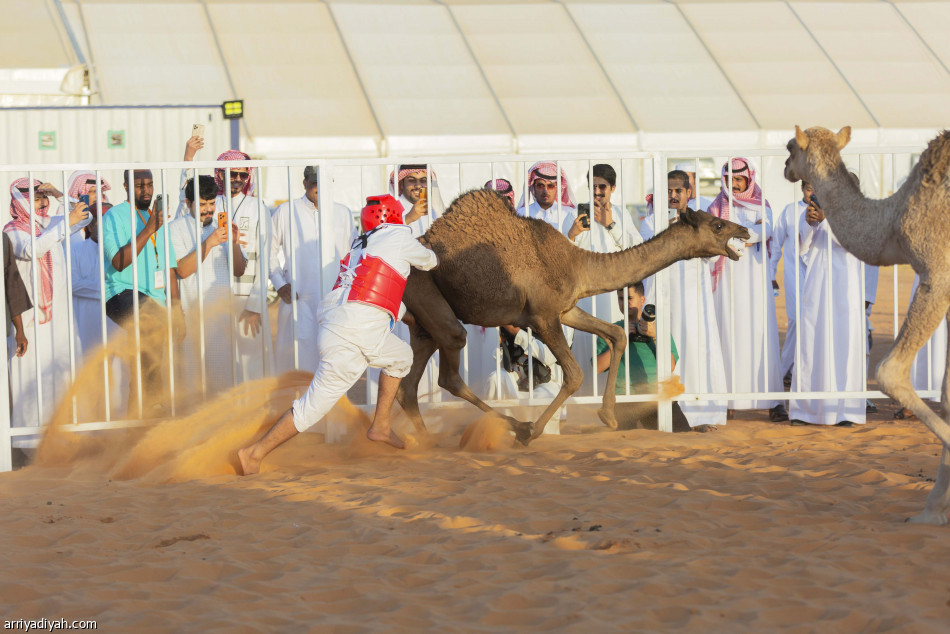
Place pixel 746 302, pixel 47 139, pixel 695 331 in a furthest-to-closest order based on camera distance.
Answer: pixel 47 139, pixel 746 302, pixel 695 331

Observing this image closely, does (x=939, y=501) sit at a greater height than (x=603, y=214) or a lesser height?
lesser

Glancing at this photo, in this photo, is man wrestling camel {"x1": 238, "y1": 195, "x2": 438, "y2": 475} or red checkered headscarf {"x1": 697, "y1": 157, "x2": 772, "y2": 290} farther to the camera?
red checkered headscarf {"x1": 697, "y1": 157, "x2": 772, "y2": 290}

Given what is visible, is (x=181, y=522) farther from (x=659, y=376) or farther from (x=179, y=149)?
(x=179, y=149)

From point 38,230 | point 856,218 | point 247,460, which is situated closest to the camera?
point 856,218

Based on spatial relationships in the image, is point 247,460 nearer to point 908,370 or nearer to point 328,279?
point 328,279

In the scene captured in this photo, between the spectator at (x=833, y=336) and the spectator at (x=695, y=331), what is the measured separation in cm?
65

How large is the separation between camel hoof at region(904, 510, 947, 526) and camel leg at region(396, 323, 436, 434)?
3.50 meters

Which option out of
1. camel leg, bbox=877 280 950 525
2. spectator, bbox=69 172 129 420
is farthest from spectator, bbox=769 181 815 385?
spectator, bbox=69 172 129 420

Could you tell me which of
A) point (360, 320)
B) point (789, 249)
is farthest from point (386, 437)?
point (789, 249)

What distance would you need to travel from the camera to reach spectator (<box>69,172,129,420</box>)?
300 inches

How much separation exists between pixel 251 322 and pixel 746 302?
414 cm

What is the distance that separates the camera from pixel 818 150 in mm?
5707

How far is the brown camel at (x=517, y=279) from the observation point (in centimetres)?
725

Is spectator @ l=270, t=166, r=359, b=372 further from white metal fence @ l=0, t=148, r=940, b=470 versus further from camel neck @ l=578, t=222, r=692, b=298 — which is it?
camel neck @ l=578, t=222, r=692, b=298
